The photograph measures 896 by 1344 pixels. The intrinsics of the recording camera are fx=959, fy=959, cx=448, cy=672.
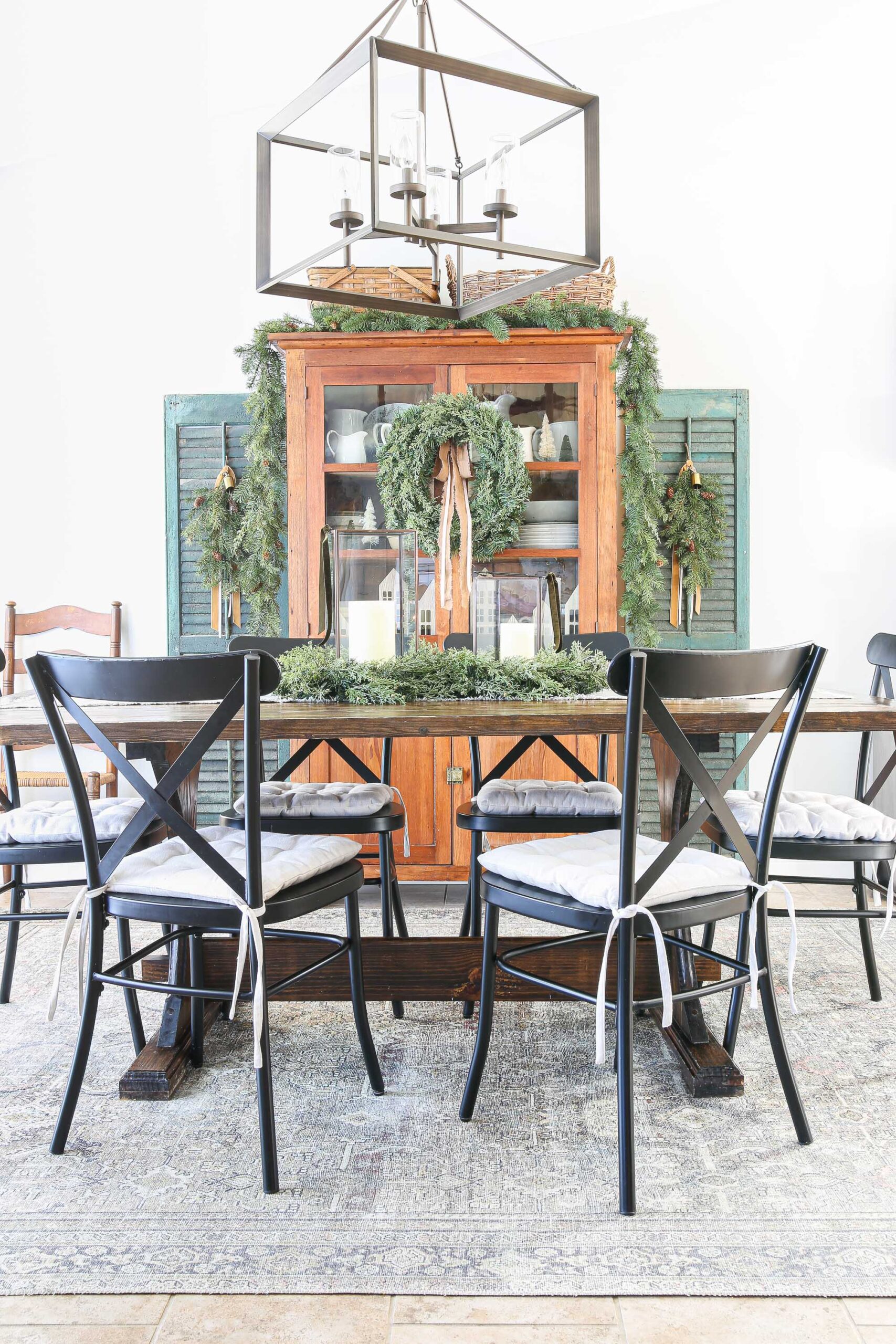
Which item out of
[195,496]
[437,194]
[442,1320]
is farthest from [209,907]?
[195,496]

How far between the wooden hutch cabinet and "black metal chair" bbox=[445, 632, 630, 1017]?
23.1 inches

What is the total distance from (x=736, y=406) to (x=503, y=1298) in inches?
122

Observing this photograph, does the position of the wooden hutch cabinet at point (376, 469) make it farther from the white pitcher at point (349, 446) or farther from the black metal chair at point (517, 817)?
the black metal chair at point (517, 817)

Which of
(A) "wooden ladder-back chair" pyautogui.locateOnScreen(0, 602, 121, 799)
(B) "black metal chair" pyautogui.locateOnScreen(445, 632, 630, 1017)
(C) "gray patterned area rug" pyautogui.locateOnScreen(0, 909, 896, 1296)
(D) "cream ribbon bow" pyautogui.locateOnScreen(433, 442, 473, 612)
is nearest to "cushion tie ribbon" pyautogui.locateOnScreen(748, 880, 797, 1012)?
(C) "gray patterned area rug" pyautogui.locateOnScreen(0, 909, 896, 1296)

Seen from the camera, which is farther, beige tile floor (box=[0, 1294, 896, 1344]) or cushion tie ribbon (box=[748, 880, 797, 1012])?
cushion tie ribbon (box=[748, 880, 797, 1012])

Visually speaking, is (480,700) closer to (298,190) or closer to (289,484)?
(289,484)

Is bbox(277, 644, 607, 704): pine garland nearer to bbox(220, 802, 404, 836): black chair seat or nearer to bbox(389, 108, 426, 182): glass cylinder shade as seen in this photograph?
bbox(220, 802, 404, 836): black chair seat

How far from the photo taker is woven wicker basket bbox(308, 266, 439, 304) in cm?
304

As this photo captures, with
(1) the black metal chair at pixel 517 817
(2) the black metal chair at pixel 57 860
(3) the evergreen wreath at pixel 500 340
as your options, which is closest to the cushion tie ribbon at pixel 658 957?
(1) the black metal chair at pixel 517 817

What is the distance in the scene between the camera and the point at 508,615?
209 cm

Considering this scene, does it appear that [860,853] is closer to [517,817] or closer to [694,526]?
[517,817]

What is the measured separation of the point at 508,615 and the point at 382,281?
1.56 meters

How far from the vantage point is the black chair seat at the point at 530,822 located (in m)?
2.00

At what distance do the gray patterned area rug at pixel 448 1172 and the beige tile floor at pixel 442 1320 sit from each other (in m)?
0.02
